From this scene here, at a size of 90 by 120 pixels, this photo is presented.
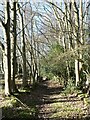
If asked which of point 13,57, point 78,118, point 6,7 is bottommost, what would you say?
point 78,118

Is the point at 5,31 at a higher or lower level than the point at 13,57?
higher

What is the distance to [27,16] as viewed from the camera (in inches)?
1400

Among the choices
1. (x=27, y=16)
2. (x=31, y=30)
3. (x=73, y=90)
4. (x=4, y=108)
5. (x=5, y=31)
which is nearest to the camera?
(x=4, y=108)

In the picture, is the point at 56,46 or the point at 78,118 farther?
the point at 56,46

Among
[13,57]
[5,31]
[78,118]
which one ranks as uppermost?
[5,31]

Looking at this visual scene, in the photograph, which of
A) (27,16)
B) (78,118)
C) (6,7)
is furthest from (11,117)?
(27,16)

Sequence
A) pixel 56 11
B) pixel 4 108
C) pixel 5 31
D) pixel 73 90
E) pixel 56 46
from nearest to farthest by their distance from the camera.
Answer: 1. pixel 4 108
2. pixel 5 31
3. pixel 73 90
4. pixel 56 11
5. pixel 56 46

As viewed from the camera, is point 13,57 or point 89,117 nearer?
point 89,117

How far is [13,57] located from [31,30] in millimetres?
17627

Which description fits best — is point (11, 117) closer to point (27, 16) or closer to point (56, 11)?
point (56, 11)

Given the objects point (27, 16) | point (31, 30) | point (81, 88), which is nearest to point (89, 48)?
point (81, 88)

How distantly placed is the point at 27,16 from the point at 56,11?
20.7 ft

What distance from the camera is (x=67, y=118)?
12609 millimetres

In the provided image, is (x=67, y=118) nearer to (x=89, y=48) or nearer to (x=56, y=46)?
(x=89, y=48)
